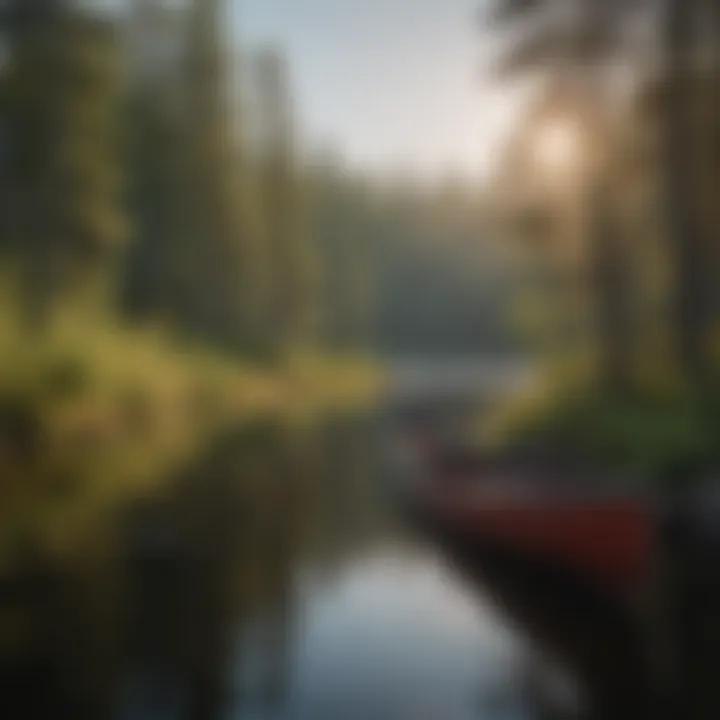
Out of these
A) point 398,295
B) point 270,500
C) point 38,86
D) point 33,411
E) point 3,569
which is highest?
point 38,86

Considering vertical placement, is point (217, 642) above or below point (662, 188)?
below

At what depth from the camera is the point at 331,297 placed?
215cm

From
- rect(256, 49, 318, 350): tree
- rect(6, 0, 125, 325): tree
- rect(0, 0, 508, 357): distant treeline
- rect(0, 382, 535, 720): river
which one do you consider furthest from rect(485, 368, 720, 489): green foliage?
rect(6, 0, 125, 325): tree

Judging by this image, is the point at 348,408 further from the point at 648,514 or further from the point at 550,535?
the point at 648,514

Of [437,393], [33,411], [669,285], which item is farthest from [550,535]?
[33,411]

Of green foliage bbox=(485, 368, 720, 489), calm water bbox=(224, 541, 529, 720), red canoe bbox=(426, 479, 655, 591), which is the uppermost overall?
green foliage bbox=(485, 368, 720, 489)

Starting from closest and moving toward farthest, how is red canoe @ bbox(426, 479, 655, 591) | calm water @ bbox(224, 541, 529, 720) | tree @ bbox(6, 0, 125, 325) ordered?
1. calm water @ bbox(224, 541, 529, 720)
2. red canoe @ bbox(426, 479, 655, 591)
3. tree @ bbox(6, 0, 125, 325)

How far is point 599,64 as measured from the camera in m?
2.12

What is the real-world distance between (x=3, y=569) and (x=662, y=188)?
5.02 ft

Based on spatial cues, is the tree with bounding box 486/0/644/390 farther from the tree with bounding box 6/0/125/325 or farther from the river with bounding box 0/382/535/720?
the tree with bounding box 6/0/125/325

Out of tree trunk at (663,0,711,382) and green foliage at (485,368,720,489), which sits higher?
tree trunk at (663,0,711,382)

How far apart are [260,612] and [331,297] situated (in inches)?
25.4

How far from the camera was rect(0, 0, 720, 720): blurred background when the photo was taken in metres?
2.10

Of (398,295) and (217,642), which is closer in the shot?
(217,642)
